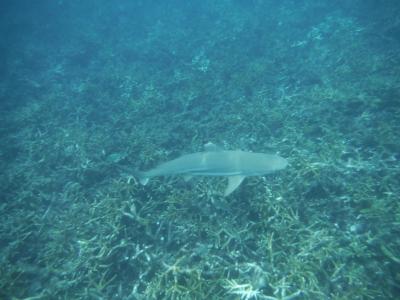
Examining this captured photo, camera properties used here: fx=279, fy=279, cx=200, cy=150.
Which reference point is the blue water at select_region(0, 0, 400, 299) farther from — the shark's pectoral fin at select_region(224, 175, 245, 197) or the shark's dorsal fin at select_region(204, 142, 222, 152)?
the shark's dorsal fin at select_region(204, 142, 222, 152)

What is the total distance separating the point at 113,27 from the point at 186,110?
16.6 metres

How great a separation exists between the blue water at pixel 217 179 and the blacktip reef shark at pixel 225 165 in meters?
0.79

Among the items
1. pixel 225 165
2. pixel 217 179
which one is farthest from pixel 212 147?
pixel 217 179

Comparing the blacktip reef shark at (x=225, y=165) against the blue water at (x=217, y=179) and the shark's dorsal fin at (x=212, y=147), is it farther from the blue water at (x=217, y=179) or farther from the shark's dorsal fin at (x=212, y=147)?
the blue water at (x=217, y=179)

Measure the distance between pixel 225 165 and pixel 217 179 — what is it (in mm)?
1314

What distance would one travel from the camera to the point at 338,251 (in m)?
4.93

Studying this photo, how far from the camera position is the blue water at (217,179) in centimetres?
509

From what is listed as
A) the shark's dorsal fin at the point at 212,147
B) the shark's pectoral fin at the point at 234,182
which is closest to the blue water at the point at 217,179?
the shark's pectoral fin at the point at 234,182

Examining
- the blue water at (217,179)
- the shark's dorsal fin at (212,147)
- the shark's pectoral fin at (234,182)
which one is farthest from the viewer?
the shark's dorsal fin at (212,147)

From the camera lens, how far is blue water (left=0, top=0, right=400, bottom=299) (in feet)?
16.7

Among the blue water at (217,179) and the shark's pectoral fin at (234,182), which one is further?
the shark's pectoral fin at (234,182)

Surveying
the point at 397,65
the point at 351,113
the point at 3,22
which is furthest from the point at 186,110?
the point at 3,22

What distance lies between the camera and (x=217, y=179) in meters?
6.79

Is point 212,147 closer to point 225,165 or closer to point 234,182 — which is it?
point 225,165
